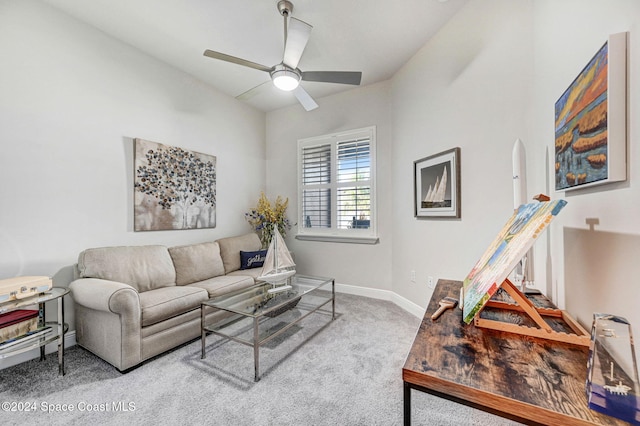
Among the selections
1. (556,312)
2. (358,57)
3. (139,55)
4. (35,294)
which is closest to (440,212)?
(556,312)

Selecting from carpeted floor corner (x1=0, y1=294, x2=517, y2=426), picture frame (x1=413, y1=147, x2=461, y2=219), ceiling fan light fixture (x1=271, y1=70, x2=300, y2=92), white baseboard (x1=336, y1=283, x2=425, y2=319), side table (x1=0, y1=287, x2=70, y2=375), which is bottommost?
carpeted floor corner (x1=0, y1=294, x2=517, y2=426)

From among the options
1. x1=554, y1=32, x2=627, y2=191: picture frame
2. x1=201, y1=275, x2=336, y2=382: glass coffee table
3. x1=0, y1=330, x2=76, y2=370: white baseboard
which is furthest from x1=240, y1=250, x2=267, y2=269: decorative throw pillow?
x1=554, y1=32, x2=627, y2=191: picture frame

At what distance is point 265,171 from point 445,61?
3.00 m

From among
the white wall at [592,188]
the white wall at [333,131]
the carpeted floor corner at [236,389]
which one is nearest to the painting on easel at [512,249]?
the white wall at [592,188]

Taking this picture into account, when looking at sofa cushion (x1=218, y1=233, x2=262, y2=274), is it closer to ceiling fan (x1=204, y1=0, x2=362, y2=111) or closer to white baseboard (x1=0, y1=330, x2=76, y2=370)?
white baseboard (x1=0, y1=330, x2=76, y2=370)

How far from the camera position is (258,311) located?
1947 millimetres

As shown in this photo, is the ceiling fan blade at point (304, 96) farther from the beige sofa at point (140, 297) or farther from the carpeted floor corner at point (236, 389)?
the carpeted floor corner at point (236, 389)

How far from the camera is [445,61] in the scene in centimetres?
247

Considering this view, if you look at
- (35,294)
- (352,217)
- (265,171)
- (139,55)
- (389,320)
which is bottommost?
(389,320)

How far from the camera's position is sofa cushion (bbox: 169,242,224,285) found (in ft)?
9.27

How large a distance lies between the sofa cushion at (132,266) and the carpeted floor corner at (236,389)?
624 mm

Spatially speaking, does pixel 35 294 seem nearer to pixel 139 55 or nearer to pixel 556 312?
pixel 139 55

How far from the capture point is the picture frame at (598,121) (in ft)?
2.69

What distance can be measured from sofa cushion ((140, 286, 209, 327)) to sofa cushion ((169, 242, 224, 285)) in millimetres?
328
